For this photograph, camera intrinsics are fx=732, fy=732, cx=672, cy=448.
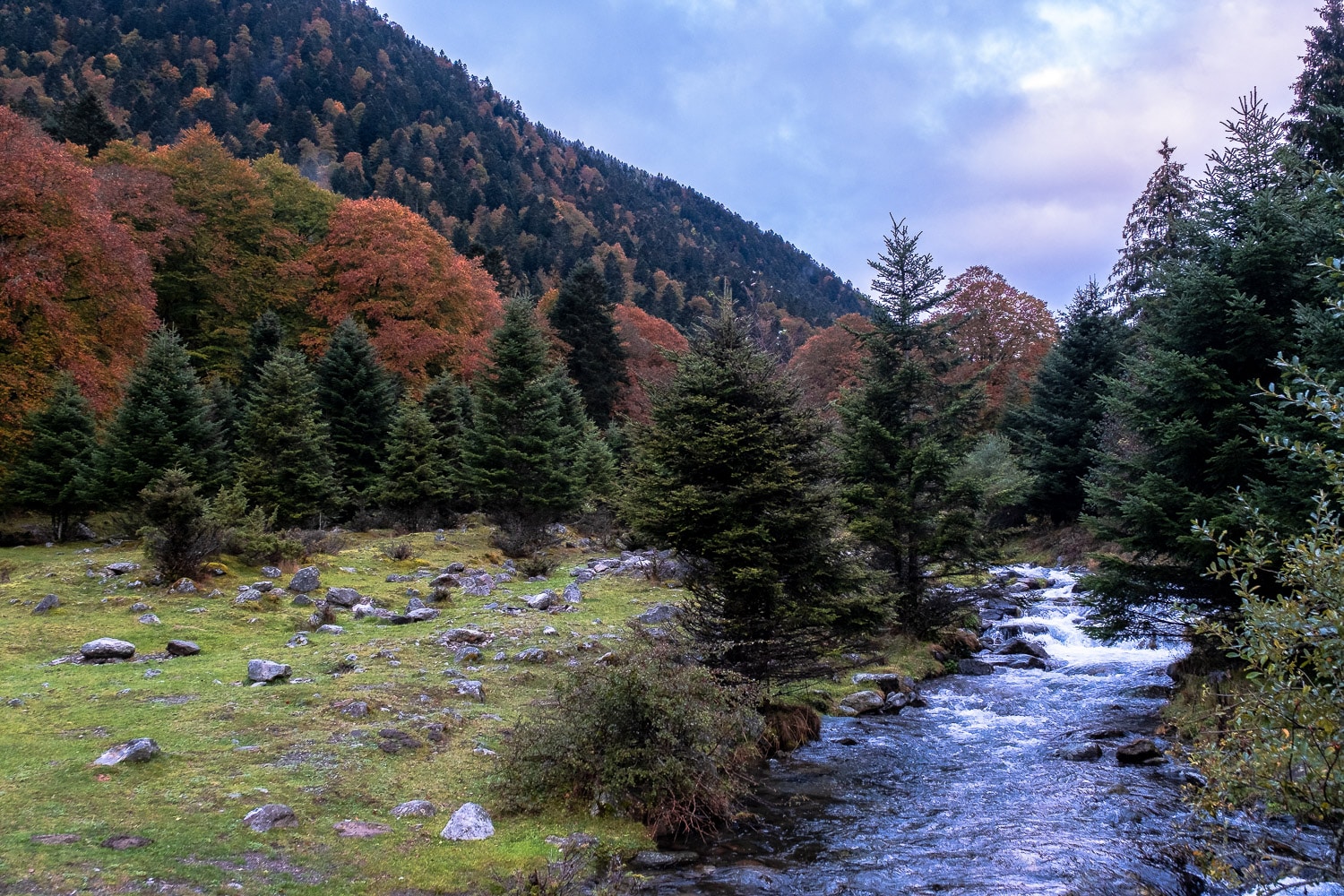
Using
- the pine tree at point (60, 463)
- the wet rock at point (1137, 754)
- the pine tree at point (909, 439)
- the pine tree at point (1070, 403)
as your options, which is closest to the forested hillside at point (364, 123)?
the pine tree at point (60, 463)

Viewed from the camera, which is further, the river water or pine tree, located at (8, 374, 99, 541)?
pine tree, located at (8, 374, 99, 541)

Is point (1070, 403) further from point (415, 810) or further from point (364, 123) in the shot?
point (364, 123)

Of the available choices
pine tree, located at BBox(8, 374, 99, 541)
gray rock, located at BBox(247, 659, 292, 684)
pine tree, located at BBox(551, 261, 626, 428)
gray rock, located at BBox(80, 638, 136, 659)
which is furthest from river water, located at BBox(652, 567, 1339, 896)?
pine tree, located at BBox(551, 261, 626, 428)

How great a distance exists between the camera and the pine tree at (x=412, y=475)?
2638 centimetres

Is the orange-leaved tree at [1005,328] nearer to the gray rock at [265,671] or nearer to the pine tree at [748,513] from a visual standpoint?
the pine tree at [748,513]

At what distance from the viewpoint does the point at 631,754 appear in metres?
7.77

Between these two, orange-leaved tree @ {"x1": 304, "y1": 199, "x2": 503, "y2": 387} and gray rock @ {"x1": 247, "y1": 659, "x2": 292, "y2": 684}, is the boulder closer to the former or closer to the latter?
gray rock @ {"x1": 247, "y1": 659, "x2": 292, "y2": 684}

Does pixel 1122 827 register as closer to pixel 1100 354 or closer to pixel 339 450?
pixel 339 450

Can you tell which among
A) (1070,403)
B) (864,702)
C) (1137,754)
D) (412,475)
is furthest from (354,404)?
(1070,403)

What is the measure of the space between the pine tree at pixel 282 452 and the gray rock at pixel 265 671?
14365mm

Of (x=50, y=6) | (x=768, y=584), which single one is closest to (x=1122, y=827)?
(x=768, y=584)

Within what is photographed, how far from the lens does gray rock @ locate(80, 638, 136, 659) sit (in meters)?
10.1

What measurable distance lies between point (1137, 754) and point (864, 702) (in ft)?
14.3

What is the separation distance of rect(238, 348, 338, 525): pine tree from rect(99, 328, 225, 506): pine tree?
1179 mm
